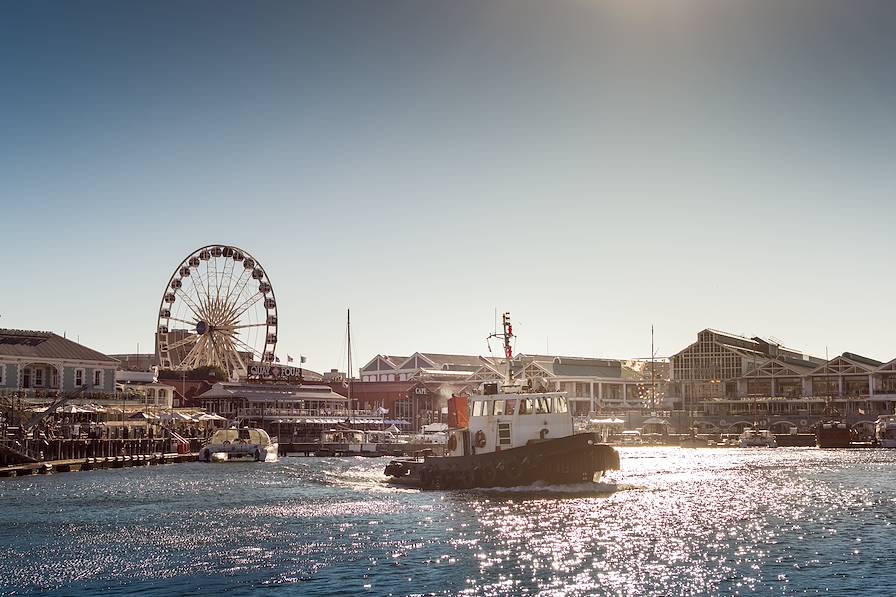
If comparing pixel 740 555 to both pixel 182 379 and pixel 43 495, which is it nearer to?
pixel 43 495

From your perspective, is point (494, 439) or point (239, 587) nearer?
point (239, 587)

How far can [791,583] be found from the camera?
31.9m

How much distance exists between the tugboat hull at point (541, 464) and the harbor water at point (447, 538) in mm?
1106

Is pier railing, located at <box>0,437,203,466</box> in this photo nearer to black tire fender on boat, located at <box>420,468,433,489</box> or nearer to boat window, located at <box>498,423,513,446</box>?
black tire fender on boat, located at <box>420,468,433,489</box>

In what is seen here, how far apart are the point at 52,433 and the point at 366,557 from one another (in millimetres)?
64710

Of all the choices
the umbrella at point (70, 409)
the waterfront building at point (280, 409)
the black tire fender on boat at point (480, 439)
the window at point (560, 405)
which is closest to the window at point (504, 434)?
the black tire fender on boat at point (480, 439)

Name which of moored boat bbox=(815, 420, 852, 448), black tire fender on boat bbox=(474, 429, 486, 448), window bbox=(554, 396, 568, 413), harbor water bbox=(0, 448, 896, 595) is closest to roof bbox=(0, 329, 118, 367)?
harbor water bbox=(0, 448, 896, 595)

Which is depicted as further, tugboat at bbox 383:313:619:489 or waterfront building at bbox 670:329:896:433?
waterfront building at bbox 670:329:896:433

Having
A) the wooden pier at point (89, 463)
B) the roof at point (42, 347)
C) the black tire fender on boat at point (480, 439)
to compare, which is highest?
the roof at point (42, 347)

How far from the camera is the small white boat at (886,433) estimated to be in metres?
125

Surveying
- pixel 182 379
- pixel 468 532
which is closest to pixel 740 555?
pixel 468 532

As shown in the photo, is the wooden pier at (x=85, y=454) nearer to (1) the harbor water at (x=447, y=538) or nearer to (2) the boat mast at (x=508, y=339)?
(1) the harbor water at (x=447, y=538)

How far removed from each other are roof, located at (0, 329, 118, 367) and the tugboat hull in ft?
199

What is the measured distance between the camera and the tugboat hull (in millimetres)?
57031
